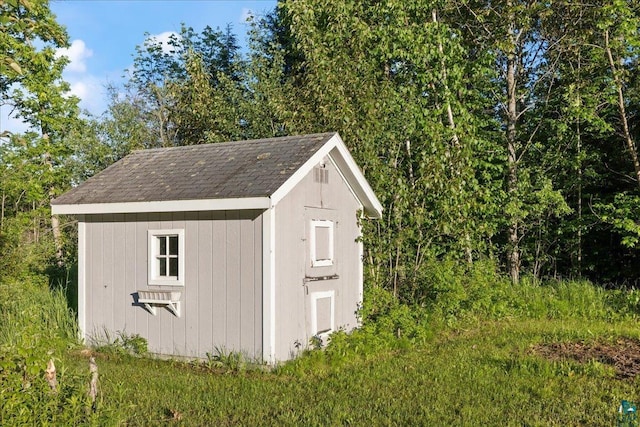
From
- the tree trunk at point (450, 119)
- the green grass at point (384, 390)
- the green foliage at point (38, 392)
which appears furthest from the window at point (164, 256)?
the tree trunk at point (450, 119)

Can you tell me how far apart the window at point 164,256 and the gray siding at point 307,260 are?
167 centimetres

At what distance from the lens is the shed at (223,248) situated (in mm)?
8742

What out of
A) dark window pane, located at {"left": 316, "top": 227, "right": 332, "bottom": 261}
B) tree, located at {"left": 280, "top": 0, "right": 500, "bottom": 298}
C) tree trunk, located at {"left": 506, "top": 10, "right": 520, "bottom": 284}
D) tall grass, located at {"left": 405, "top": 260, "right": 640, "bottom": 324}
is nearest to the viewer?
dark window pane, located at {"left": 316, "top": 227, "right": 332, "bottom": 261}

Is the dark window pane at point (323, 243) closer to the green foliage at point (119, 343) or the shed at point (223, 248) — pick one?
the shed at point (223, 248)

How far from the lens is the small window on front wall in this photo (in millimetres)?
9820

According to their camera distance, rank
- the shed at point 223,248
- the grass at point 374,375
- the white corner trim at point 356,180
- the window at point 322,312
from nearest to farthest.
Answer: the grass at point 374,375 < the shed at point 223,248 < the window at point 322,312 < the white corner trim at point 356,180

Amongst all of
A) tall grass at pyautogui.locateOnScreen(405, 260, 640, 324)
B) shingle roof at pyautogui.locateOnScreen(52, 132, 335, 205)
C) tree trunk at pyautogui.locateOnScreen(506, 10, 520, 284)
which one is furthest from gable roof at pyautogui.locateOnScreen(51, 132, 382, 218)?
tree trunk at pyautogui.locateOnScreen(506, 10, 520, 284)

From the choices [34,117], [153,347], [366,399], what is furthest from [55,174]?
[366,399]

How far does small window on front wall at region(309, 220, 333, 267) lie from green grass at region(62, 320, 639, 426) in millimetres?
1589

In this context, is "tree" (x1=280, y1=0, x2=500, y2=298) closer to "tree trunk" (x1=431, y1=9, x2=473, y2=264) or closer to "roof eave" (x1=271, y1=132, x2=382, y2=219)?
"tree trunk" (x1=431, y1=9, x2=473, y2=264)

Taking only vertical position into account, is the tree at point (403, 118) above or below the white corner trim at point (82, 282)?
above

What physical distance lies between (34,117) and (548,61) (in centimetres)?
1505

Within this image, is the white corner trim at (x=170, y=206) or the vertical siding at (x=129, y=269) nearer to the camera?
the white corner trim at (x=170, y=206)

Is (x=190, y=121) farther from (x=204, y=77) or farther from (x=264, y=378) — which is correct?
(x=264, y=378)
